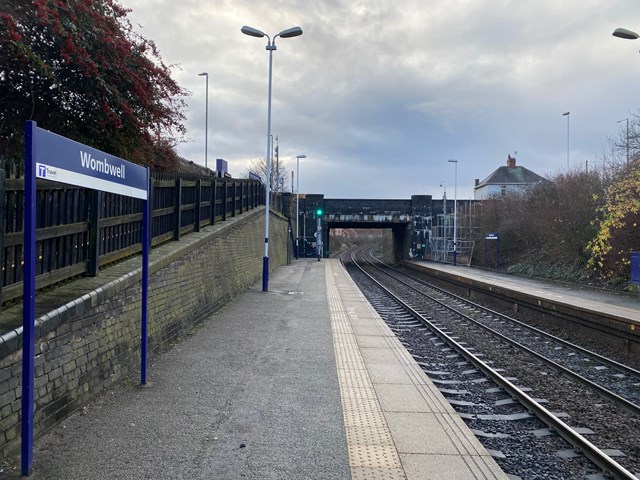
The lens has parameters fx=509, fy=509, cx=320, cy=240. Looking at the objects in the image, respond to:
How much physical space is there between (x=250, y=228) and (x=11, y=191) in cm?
1416

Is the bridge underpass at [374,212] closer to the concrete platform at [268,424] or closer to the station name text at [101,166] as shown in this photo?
the concrete platform at [268,424]

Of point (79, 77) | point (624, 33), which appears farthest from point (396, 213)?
point (79, 77)

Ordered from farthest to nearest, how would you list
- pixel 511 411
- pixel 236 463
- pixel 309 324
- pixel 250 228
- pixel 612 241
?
1. pixel 612 241
2. pixel 250 228
3. pixel 309 324
4. pixel 511 411
5. pixel 236 463

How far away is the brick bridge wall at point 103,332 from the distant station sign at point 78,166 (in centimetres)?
124

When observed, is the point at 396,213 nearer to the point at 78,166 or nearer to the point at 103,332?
the point at 103,332

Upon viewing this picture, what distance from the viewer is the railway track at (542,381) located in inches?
206

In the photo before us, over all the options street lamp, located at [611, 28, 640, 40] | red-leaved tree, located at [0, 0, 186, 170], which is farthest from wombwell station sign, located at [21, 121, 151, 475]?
street lamp, located at [611, 28, 640, 40]

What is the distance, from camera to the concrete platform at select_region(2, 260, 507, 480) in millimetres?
3906

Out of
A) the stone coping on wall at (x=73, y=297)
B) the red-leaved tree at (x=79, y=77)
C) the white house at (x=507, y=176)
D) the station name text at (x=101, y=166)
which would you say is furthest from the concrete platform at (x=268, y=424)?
the white house at (x=507, y=176)

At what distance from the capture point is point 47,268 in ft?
17.1

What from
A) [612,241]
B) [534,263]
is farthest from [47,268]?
[534,263]

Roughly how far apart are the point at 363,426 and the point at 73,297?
10.2 ft

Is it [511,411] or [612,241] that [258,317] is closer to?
[511,411]

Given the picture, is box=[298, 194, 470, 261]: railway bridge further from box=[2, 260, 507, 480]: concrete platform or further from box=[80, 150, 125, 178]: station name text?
box=[80, 150, 125, 178]: station name text
